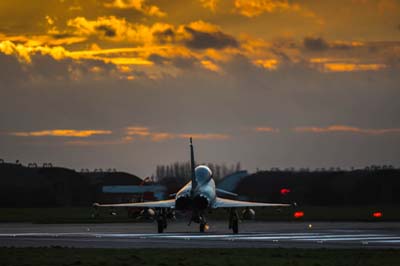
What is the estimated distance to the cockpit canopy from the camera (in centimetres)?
6016

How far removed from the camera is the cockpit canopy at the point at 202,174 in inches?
2368

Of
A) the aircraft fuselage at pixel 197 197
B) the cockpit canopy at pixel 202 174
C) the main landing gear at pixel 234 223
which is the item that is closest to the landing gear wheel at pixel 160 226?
the aircraft fuselage at pixel 197 197

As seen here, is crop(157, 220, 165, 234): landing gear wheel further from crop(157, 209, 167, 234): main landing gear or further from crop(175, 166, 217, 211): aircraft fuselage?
crop(175, 166, 217, 211): aircraft fuselage

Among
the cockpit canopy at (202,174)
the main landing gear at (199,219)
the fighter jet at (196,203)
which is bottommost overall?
the main landing gear at (199,219)

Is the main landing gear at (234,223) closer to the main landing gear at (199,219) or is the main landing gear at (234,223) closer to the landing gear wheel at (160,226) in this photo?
the main landing gear at (199,219)

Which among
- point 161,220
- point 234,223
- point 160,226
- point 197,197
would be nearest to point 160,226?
point 160,226

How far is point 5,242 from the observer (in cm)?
4288

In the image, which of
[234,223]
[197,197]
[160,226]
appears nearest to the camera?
[234,223]

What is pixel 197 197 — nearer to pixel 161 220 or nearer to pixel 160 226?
pixel 161 220

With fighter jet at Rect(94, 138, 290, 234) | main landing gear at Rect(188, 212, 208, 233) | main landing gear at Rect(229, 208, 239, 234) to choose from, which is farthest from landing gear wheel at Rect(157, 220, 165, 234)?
main landing gear at Rect(229, 208, 239, 234)

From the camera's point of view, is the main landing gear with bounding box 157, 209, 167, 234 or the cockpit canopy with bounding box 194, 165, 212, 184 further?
the cockpit canopy with bounding box 194, 165, 212, 184

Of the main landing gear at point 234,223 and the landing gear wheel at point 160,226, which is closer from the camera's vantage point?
the main landing gear at point 234,223

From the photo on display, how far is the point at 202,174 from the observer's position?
60.8 m
